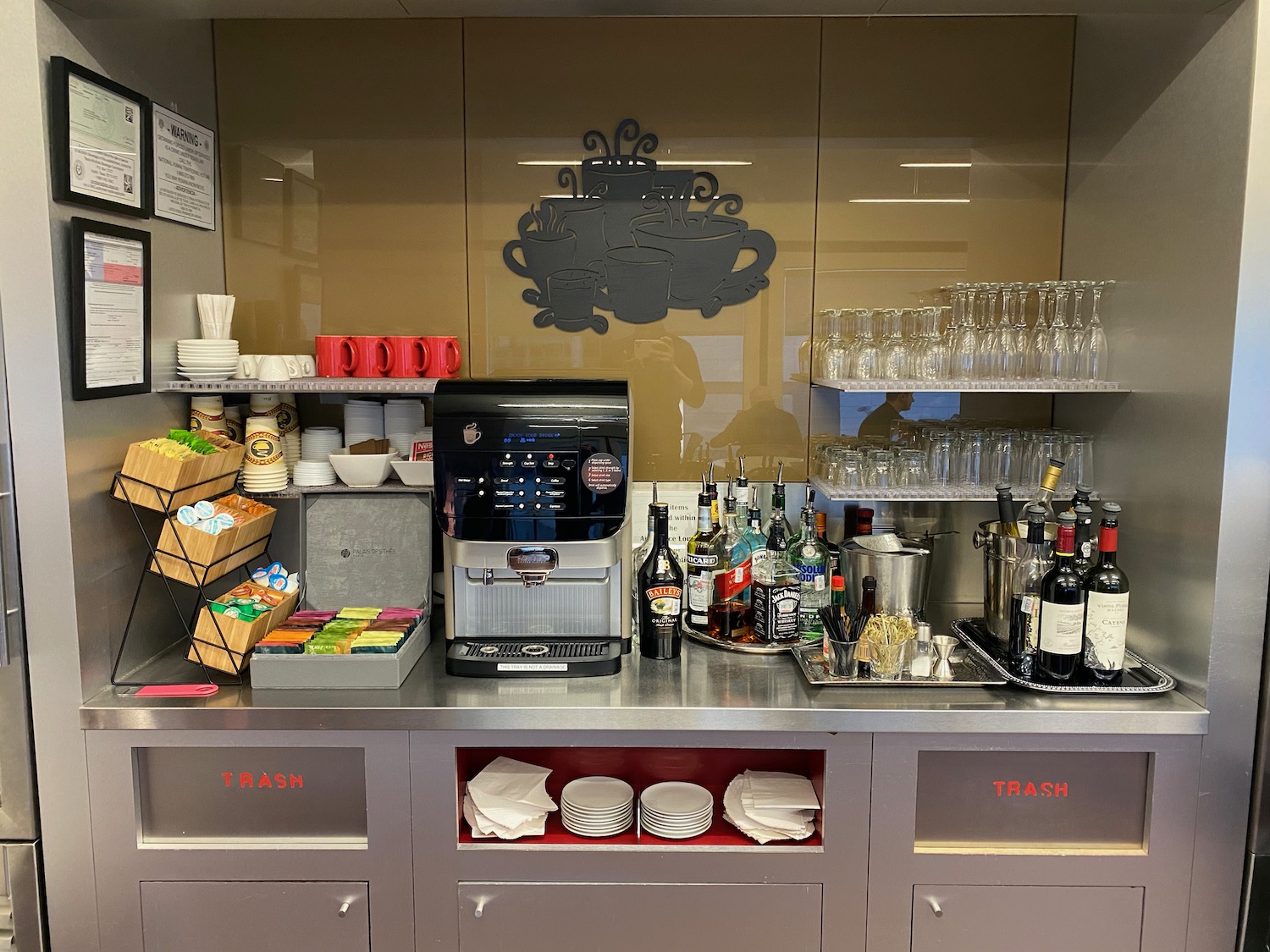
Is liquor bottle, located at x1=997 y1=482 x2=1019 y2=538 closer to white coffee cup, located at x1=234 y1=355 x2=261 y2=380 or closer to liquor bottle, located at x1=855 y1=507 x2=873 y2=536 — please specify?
liquor bottle, located at x1=855 y1=507 x2=873 y2=536

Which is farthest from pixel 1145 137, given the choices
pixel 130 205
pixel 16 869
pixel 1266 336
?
Answer: pixel 16 869

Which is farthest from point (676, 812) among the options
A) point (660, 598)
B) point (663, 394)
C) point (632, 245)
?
point (632, 245)

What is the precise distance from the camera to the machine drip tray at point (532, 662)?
2025 mm

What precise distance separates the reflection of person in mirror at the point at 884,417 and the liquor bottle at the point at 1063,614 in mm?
689

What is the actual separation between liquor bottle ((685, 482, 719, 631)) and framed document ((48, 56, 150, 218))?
1.57 m

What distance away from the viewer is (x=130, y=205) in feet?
6.68

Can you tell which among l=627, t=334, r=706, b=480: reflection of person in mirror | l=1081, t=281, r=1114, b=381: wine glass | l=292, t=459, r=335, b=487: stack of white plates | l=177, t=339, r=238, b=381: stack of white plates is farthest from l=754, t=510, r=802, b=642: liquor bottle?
l=177, t=339, r=238, b=381: stack of white plates

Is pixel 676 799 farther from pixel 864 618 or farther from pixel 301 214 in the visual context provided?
pixel 301 214

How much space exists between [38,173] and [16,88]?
179mm

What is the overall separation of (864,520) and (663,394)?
686mm

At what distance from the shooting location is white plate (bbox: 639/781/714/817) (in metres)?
1.96

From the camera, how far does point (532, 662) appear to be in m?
2.03

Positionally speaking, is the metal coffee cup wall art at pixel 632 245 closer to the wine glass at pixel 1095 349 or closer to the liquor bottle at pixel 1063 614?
the wine glass at pixel 1095 349

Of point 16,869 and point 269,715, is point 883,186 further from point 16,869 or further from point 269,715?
point 16,869
